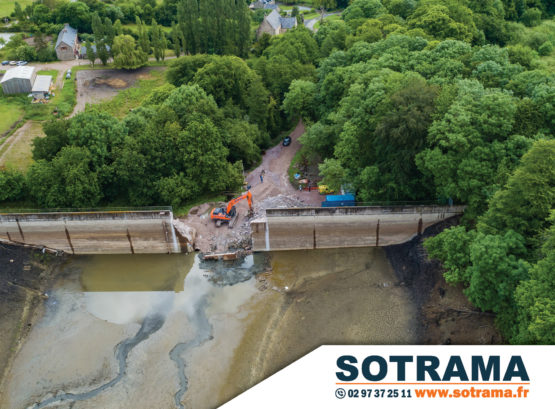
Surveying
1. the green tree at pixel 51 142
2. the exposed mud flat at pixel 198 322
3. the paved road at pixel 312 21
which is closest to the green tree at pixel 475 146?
the exposed mud flat at pixel 198 322

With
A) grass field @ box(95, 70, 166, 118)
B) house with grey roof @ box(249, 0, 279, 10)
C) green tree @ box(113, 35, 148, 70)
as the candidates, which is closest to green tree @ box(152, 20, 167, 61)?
green tree @ box(113, 35, 148, 70)

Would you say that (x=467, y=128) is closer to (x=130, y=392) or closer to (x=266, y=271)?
(x=266, y=271)

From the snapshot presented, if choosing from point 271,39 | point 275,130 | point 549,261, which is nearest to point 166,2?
point 271,39

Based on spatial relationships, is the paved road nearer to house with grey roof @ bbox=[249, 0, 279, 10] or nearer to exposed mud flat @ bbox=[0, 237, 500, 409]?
house with grey roof @ bbox=[249, 0, 279, 10]

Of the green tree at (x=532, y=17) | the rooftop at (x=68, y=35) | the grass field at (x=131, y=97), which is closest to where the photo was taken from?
the grass field at (x=131, y=97)

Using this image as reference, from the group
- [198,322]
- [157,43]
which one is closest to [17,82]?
[157,43]

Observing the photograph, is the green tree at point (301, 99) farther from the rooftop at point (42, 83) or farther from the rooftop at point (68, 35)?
the rooftop at point (68, 35)

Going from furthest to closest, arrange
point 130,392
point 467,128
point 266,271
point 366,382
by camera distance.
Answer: point 266,271 → point 467,128 → point 130,392 → point 366,382
